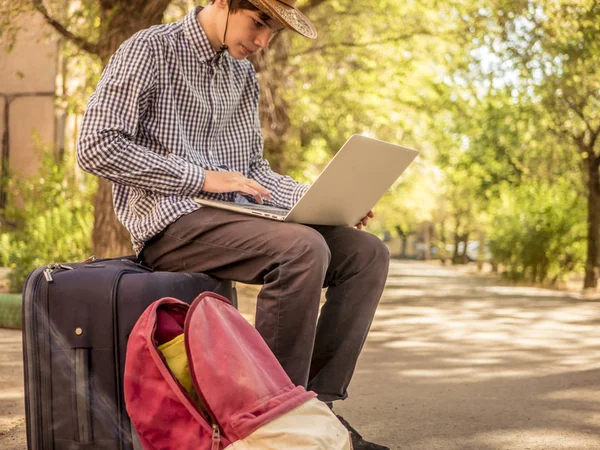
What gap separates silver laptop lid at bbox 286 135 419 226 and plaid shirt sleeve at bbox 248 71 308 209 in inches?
12.1

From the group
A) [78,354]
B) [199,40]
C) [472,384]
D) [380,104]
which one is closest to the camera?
[78,354]

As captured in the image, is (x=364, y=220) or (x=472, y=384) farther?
(x=472, y=384)

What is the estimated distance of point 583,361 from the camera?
6070 millimetres

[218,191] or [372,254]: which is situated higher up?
[218,191]

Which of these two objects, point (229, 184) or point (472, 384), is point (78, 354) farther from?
point (472, 384)

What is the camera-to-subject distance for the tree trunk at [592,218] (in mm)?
16344

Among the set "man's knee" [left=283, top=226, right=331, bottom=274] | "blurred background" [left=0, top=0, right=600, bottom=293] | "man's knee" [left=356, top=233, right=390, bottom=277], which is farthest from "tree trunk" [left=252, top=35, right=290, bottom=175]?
"man's knee" [left=283, top=226, right=331, bottom=274]

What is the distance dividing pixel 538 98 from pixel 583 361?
37.5 feet

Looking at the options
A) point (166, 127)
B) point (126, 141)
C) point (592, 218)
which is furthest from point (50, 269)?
point (592, 218)

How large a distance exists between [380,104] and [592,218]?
A: 4.62m

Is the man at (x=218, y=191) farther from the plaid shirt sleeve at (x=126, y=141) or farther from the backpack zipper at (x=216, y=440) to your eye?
the backpack zipper at (x=216, y=440)

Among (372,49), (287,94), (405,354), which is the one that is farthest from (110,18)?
(372,49)

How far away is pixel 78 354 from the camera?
8.85ft

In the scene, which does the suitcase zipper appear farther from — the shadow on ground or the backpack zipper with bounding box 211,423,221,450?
the shadow on ground
